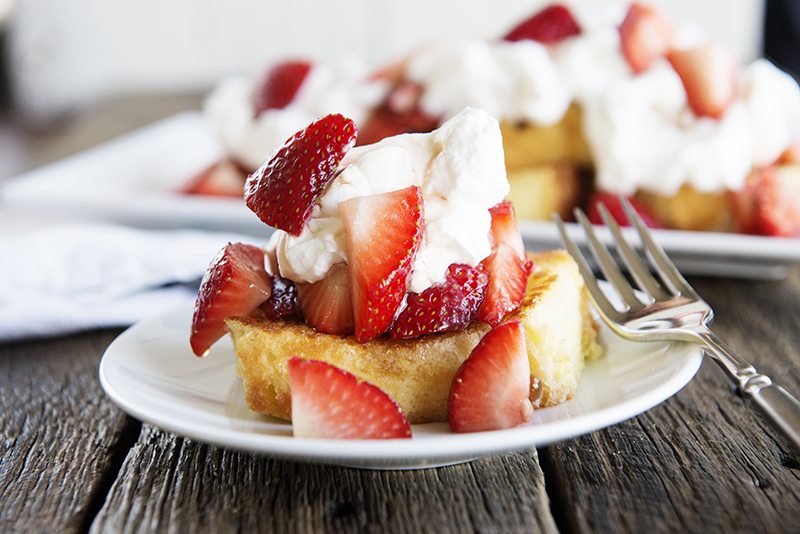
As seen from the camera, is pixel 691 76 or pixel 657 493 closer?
pixel 657 493

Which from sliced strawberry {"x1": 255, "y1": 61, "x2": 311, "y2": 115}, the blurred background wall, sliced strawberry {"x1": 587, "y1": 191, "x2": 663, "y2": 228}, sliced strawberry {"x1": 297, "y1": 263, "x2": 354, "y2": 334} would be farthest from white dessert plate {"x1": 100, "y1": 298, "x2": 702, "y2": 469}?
the blurred background wall

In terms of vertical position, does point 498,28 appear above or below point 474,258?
below

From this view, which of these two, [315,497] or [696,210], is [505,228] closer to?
[315,497]

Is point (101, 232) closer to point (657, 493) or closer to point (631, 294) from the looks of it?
point (631, 294)

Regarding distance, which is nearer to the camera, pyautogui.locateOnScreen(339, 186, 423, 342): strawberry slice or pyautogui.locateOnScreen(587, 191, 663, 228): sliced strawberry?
pyautogui.locateOnScreen(339, 186, 423, 342): strawberry slice

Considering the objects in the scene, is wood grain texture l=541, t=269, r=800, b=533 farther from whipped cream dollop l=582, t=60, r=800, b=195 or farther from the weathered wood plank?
whipped cream dollop l=582, t=60, r=800, b=195

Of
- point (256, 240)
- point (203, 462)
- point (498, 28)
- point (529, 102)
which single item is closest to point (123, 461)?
point (203, 462)
